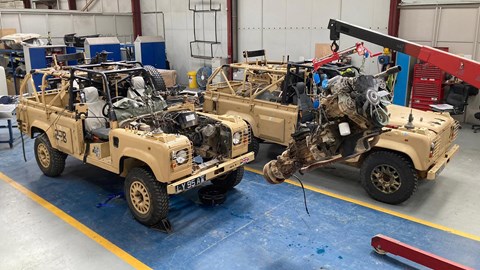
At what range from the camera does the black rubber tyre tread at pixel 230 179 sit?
6464 millimetres

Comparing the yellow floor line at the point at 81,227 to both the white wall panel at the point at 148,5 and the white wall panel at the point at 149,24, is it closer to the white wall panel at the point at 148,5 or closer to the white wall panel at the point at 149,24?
the white wall panel at the point at 149,24

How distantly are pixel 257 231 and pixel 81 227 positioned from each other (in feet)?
7.91

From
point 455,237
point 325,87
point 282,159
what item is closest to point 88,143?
point 282,159

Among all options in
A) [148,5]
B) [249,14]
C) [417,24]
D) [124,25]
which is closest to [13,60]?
[124,25]

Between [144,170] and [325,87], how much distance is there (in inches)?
108

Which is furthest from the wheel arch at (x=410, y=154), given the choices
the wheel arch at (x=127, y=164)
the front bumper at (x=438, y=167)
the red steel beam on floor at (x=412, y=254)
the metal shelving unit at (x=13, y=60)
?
the metal shelving unit at (x=13, y=60)

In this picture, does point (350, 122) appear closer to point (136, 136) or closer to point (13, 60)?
point (136, 136)

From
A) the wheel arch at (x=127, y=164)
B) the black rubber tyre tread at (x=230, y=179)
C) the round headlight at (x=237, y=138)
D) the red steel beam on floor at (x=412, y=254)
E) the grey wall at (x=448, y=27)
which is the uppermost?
the grey wall at (x=448, y=27)

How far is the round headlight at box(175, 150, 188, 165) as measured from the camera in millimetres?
5043

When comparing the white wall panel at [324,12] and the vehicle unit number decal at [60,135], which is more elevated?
the white wall panel at [324,12]

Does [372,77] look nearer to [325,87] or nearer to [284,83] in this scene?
[325,87]

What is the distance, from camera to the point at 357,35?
417 cm

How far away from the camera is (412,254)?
4.47 meters

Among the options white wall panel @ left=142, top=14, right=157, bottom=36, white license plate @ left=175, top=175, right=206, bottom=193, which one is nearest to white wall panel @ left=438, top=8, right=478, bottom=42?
white license plate @ left=175, top=175, right=206, bottom=193
